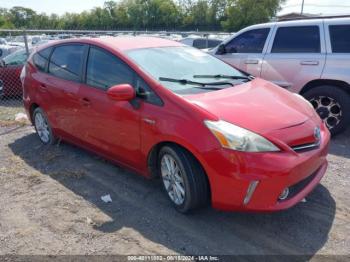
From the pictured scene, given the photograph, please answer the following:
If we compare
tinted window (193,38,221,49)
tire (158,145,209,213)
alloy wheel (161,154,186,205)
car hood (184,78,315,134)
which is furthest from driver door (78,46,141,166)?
tinted window (193,38,221,49)

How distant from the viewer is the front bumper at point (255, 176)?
2820 millimetres

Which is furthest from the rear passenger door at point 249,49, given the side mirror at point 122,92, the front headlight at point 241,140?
the front headlight at point 241,140

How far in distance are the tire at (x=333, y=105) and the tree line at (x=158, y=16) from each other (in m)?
46.3

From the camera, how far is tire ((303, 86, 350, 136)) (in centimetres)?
542

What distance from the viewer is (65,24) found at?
89.7m

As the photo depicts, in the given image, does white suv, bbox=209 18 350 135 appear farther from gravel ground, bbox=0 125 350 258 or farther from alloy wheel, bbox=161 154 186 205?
alloy wheel, bbox=161 154 186 205

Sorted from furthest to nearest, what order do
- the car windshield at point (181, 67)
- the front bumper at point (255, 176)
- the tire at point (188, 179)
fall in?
the car windshield at point (181, 67)
the tire at point (188, 179)
the front bumper at point (255, 176)

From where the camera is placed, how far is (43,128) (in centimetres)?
552

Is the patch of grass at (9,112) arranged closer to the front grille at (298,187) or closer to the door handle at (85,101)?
the door handle at (85,101)

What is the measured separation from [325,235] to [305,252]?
34cm

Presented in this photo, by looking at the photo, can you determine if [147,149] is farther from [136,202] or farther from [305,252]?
[305,252]

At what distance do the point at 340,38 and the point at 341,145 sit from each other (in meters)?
1.67

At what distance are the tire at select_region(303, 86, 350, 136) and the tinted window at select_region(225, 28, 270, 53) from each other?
4.39 ft

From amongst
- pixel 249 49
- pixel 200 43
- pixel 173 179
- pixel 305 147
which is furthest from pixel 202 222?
pixel 200 43
